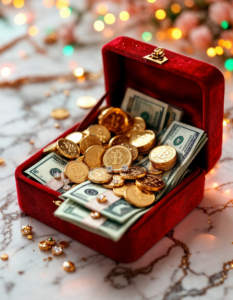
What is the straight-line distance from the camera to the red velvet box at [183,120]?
5.55 ft

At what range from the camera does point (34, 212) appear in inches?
75.1

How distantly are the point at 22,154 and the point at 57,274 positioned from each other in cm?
91

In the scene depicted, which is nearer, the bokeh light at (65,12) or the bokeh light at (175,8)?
the bokeh light at (175,8)

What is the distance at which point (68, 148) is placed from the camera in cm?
204

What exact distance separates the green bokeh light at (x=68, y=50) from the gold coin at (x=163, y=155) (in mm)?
1626

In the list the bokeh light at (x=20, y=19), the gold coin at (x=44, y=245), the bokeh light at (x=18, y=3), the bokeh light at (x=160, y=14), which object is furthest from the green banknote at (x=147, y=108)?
the bokeh light at (x=18, y=3)

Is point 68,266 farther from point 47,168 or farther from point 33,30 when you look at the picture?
point 33,30

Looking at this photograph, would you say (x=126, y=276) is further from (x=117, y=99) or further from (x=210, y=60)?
(x=210, y=60)

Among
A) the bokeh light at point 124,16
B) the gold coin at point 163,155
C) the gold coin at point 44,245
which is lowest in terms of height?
the gold coin at point 44,245

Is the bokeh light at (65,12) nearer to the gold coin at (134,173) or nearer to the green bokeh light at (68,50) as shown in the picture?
the green bokeh light at (68,50)

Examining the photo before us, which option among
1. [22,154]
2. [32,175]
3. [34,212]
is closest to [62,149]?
[32,175]

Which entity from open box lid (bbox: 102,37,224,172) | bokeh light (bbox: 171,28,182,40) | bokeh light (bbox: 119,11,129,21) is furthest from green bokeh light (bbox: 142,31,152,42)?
open box lid (bbox: 102,37,224,172)

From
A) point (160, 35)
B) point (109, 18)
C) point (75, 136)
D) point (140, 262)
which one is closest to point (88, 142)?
point (75, 136)

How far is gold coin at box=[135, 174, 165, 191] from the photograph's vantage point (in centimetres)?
176
